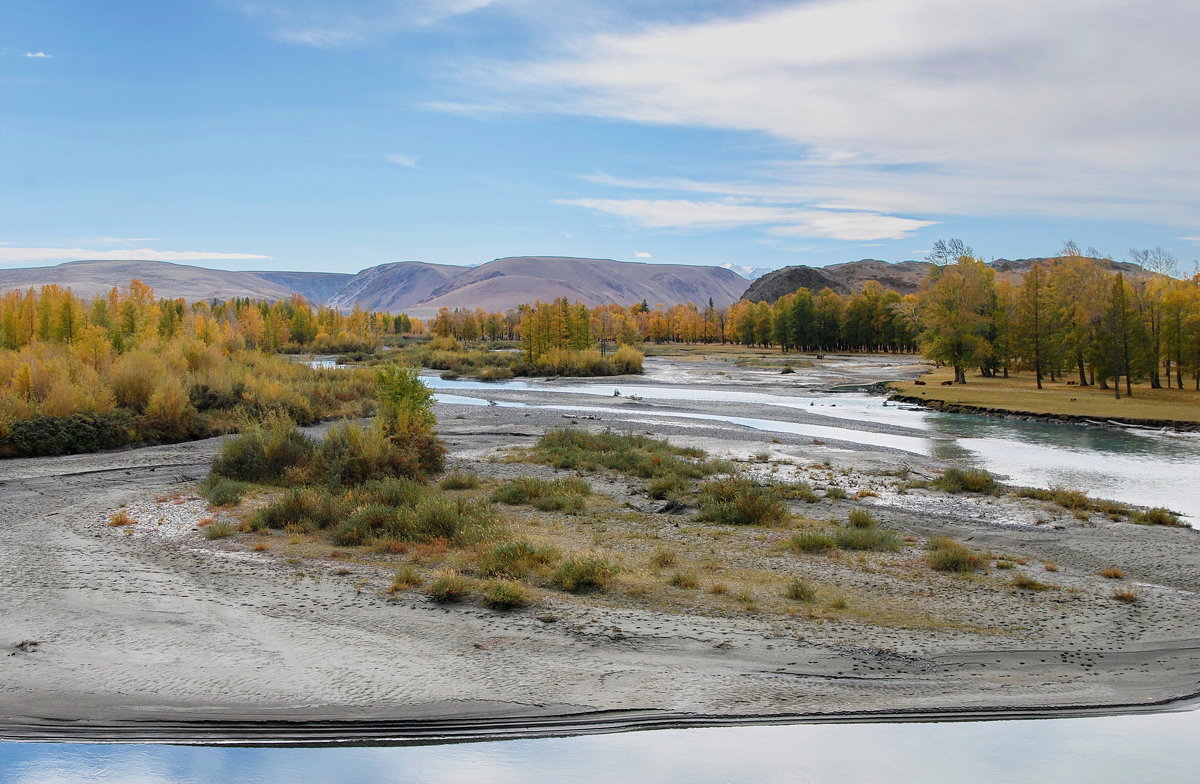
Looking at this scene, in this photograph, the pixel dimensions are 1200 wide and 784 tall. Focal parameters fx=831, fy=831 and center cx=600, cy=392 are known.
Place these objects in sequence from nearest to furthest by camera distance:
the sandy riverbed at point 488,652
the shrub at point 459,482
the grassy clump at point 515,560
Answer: the sandy riverbed at point 488,652
the grassy clump at point 515,560
the shrub at point 459,482

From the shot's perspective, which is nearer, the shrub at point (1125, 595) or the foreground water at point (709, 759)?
the foreground water at point (709, 759)

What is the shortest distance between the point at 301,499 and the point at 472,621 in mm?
6896

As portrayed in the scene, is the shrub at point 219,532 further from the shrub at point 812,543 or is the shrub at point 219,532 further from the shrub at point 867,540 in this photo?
the shrub at point 867,540

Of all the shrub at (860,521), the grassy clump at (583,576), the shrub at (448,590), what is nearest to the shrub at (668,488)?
the shrub at (860,521)

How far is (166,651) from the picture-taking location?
8914 millimetres

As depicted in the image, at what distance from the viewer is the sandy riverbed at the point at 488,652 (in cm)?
762

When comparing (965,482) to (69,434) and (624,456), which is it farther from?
(69,434)

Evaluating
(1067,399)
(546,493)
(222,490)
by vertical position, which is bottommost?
(546,493)

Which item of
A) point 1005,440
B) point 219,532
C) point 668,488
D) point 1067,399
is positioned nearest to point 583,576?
point 219,532

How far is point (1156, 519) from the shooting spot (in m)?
15.9

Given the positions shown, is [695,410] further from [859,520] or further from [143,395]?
[859,520]

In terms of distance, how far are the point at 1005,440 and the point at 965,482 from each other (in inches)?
515

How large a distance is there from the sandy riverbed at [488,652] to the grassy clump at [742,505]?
10.3 ft

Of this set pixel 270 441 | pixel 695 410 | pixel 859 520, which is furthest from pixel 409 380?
pixel 695 410
